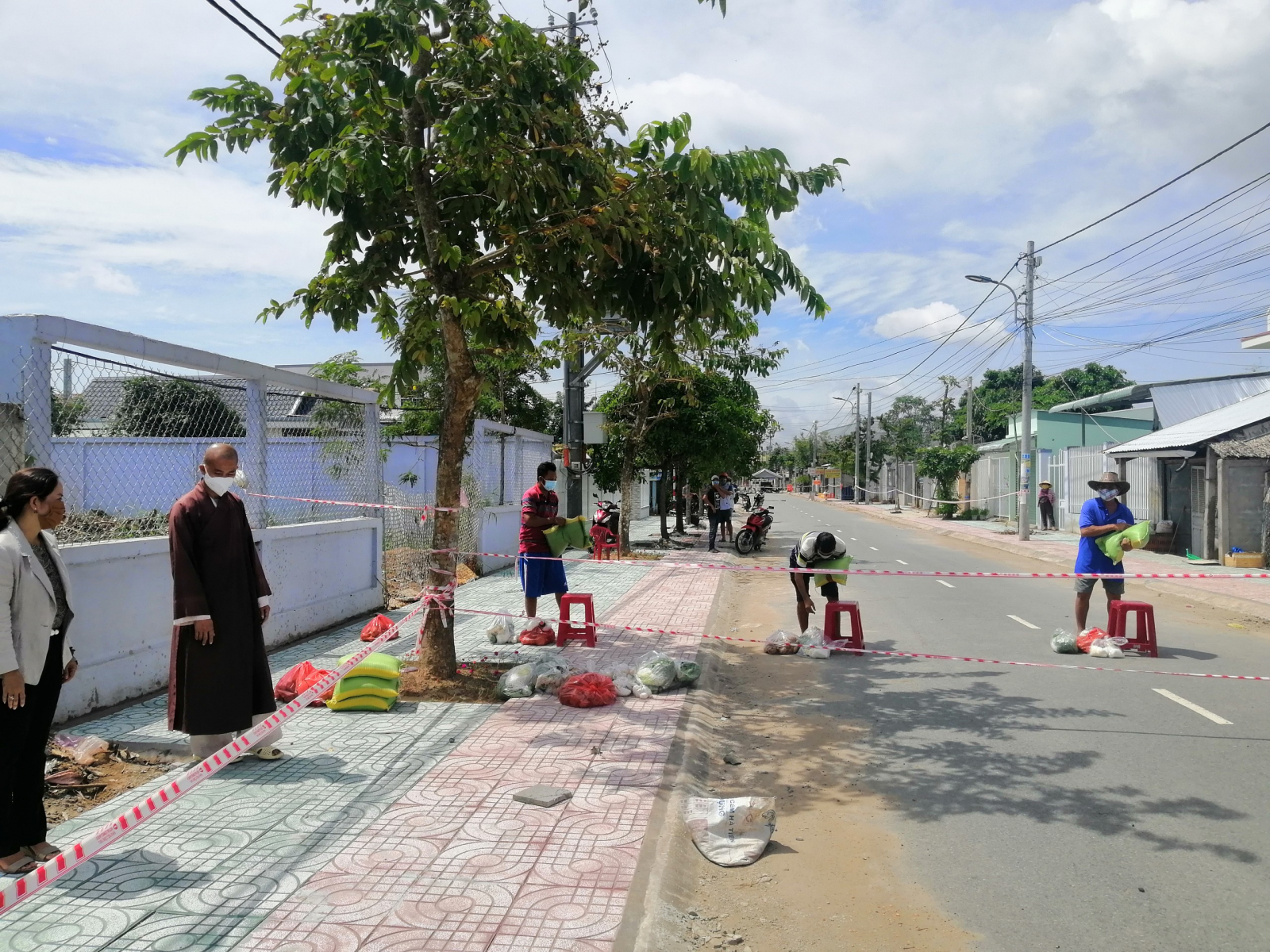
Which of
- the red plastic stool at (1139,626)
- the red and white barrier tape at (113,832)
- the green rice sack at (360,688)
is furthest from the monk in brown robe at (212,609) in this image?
the red plastic stool at (1139,626)

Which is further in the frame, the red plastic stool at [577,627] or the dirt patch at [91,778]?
the red plastic stool at [577,627]

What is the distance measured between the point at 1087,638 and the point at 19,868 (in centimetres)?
861

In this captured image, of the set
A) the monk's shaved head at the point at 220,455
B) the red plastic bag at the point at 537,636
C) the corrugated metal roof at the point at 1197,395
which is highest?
the corrugated metal roof at the point at 1197,395

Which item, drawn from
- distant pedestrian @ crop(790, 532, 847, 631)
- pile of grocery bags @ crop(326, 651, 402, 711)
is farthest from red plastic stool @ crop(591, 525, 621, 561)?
pile of grocery bags @ crop(326, 651, 402, 711)

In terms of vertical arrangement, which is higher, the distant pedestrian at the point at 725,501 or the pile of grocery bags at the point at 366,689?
the distant pedestrian at the point at 725,501

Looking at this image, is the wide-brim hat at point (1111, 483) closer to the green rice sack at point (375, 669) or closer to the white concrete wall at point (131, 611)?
the green rice sack at point (375, 669)

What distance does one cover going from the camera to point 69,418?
6.32 metres

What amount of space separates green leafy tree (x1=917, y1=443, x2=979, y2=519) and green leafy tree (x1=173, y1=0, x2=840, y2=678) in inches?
1201

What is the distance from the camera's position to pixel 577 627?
930 centimetres

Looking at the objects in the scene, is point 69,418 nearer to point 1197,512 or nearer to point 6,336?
point 6,336

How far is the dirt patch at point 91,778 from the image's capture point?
4.64 m

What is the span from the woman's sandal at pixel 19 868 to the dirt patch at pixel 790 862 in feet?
8.04

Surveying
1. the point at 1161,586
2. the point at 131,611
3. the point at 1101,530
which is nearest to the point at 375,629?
the point at 131,611

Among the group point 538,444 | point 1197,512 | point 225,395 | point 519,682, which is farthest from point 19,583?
point 1197,512
